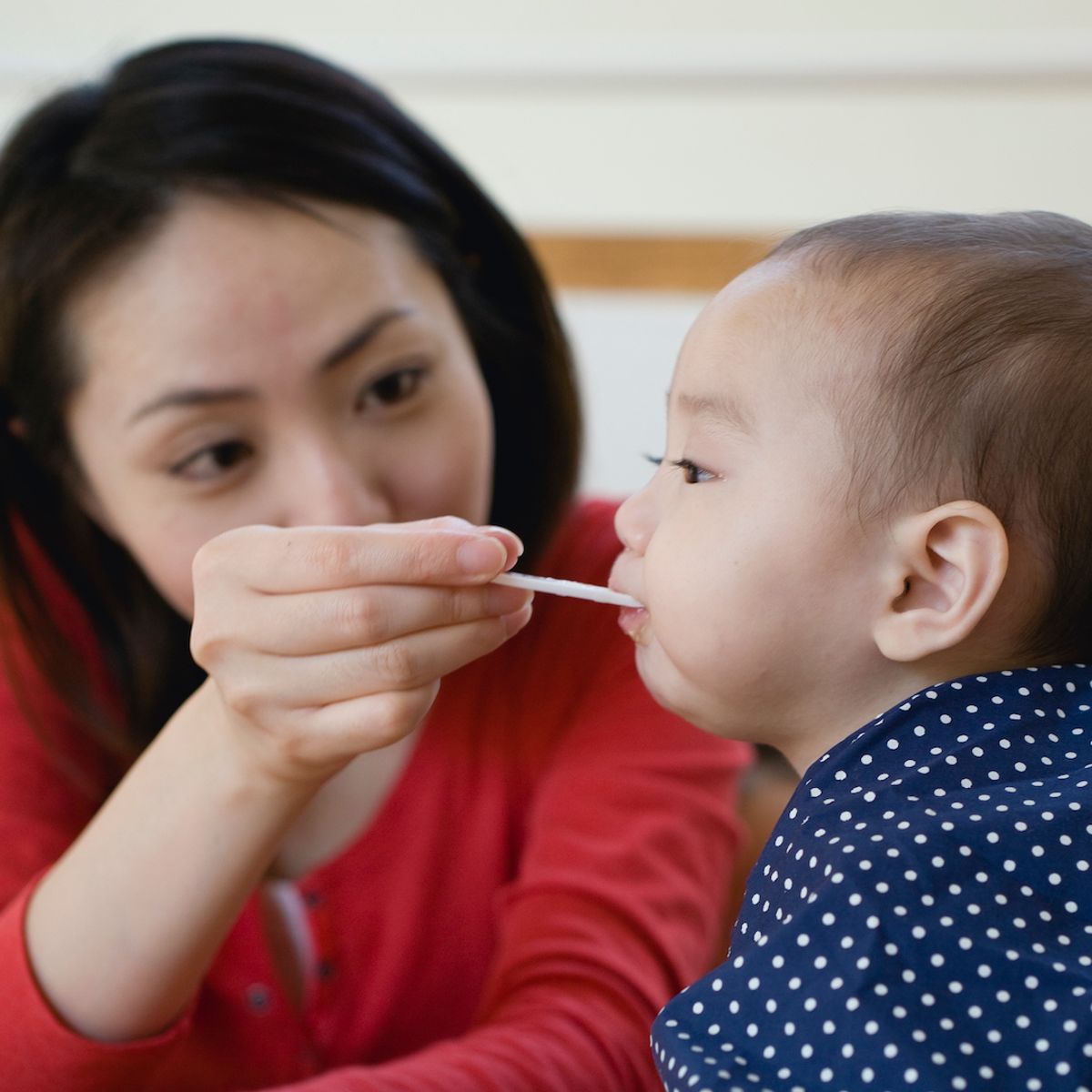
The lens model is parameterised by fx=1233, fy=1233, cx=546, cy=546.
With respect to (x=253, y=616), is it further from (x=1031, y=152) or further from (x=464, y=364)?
(x=1031, y=152)

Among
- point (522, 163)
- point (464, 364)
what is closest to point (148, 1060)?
point (464, 364)

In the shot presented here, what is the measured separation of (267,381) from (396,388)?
0.12 meters

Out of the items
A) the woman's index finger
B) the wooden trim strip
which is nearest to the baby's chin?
the woman's index finger

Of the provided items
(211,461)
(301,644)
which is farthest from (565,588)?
(211,461)

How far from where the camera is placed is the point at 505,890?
1074 mm

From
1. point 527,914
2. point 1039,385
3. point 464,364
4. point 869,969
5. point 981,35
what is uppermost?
point 981,35

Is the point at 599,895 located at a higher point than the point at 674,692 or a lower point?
lower

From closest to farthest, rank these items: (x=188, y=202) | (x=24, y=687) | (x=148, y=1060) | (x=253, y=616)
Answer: (x=253, y=616)
(x=148, y=1060)
(x=188, y=202)
(x=24, y=687)

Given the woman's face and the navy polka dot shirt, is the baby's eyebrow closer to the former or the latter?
the navy polka dot shirt

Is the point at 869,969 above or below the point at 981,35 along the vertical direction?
below

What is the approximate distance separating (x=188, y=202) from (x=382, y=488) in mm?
262

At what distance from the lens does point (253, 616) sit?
716 mm

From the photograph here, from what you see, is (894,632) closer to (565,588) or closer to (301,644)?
(565,588)

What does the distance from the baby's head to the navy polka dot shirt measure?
1.9 inches
